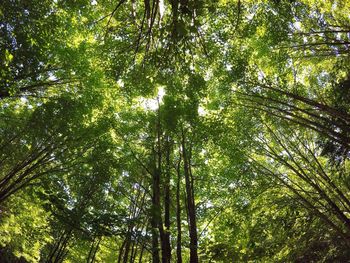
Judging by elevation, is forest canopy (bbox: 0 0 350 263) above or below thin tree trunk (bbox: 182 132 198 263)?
above

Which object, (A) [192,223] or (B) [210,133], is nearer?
(A) [192,223]

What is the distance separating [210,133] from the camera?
27.7ft

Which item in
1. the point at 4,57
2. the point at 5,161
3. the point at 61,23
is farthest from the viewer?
the point at 5,161

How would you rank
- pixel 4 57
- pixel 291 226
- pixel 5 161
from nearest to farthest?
pixel 4 57, pixel 291 226, pixel 5 161

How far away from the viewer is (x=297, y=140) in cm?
939

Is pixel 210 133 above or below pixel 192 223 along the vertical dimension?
above

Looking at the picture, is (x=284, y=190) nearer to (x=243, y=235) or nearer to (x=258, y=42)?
(x=243, y=235)

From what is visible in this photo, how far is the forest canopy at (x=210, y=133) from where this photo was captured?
6723 mm

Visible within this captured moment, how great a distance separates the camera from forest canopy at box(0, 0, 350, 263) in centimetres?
672

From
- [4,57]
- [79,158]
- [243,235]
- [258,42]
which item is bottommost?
[4,57]

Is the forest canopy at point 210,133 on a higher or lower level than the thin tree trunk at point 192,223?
higher

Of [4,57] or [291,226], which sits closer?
[4,57]

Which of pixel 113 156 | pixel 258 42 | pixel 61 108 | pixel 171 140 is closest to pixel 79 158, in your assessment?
pixel 113 156

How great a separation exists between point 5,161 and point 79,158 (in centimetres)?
238
